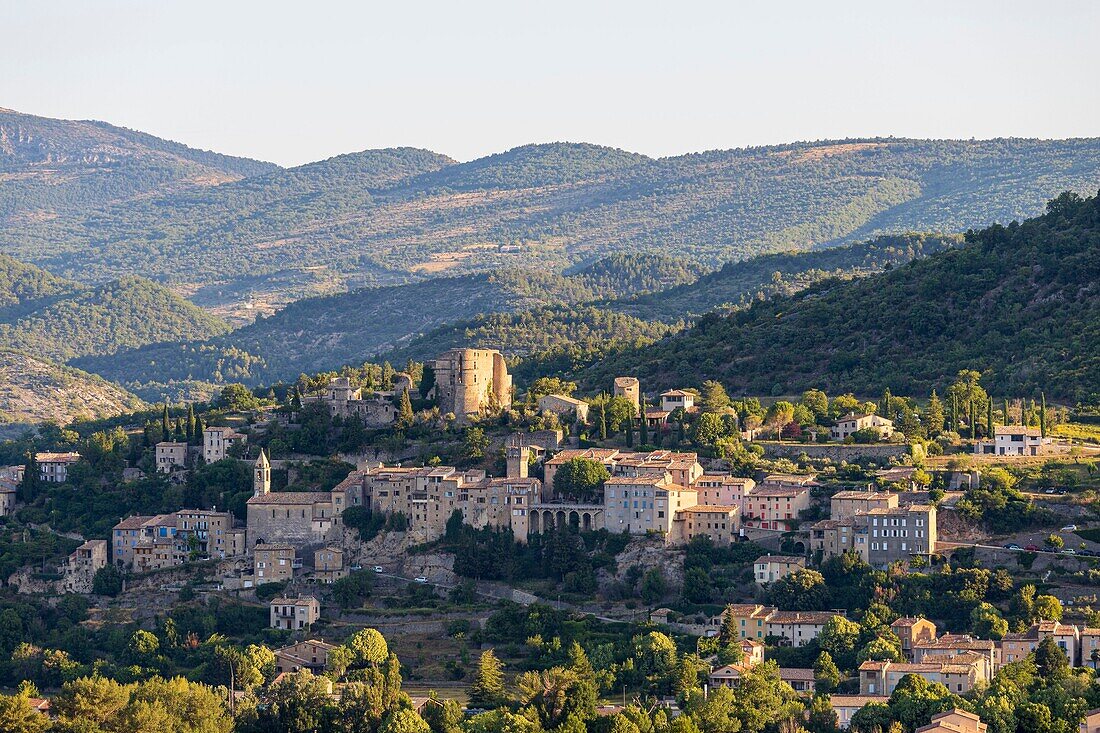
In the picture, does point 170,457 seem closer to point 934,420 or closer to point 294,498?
point 294,498

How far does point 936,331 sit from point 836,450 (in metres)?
22.0

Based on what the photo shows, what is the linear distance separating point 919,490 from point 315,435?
24423 mm

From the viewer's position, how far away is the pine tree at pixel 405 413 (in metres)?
89.9

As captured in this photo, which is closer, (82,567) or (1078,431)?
(82,567)

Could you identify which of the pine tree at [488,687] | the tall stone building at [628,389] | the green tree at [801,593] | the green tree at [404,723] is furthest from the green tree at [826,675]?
the tall stone building at [628,389]

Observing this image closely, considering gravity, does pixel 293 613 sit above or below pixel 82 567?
below

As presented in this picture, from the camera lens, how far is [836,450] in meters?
84.6

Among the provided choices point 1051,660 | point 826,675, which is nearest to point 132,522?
point 826,675

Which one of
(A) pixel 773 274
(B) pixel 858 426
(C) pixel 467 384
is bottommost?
(B) pixel 858 426

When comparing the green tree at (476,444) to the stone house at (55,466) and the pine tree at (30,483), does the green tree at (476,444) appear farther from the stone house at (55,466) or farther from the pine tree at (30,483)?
the pine tree at (30,483)

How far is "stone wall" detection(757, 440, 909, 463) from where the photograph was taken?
83.6 meters

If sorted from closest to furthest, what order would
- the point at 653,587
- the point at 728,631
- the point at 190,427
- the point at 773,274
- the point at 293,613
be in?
the point at 728,631 < the point at 653,587 < the point at 293,613 < the point at 190,427 < the point at 773,274

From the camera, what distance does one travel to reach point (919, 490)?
259 feet

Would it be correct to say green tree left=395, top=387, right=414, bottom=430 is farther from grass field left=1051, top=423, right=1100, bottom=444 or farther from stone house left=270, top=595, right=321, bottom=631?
grass field left=1051, top=423, right=1100, bottom=444
